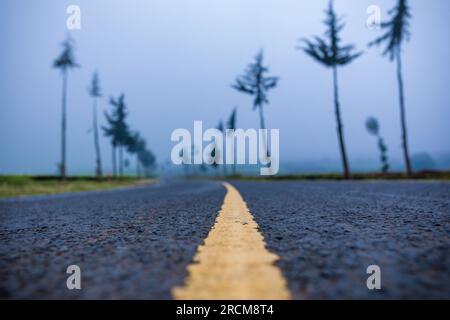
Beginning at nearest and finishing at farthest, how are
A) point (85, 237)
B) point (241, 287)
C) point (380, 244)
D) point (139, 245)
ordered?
point (241, 287) < point (380, 244) < point (139, 245) < point (85, 237)

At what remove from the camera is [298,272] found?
1394 mm

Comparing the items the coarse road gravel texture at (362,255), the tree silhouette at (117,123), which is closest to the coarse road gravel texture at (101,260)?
the coarse road gravel texture at (362,255)

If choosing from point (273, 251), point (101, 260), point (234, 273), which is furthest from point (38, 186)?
point (234, 273)

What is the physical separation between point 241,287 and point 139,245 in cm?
114

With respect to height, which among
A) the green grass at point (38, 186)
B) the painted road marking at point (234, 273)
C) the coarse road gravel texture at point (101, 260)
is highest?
the painted road marking at point (234, 273)

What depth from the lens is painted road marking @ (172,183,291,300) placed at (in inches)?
44.9

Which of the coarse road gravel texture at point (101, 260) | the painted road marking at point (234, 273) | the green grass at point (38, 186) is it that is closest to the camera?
the painted road marking at point (234, 273)

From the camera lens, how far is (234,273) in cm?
134

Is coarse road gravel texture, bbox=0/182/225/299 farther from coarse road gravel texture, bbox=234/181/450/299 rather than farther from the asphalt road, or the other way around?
coarse road gravel texture, bbox=234/181/450/299

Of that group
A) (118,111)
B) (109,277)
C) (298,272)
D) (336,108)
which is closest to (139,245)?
(109,277)

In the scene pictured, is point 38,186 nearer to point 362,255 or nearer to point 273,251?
point 273,251

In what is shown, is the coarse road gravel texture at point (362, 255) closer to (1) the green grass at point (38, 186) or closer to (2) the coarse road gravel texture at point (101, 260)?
(2) the coarse road gravel texture at point (101, 260)

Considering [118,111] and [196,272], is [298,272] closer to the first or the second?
[196,272]

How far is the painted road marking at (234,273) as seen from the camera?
1.14 metres
